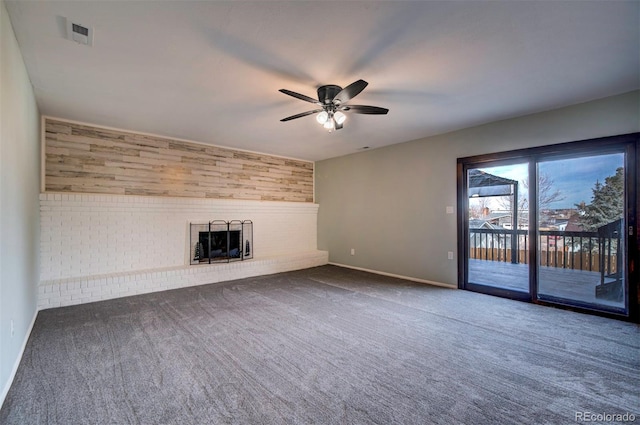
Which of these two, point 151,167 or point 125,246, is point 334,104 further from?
point 125,246

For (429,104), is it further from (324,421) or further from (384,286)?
(324,421)

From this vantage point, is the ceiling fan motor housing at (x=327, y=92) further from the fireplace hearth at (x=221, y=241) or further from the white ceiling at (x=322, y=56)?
the fireplace hearth at (x=221, y=241)

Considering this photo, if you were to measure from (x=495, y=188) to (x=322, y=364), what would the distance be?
3691mm

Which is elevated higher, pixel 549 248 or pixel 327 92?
pixel 327 92

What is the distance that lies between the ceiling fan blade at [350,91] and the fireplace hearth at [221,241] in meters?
3.54

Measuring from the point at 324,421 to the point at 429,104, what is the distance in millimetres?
3353

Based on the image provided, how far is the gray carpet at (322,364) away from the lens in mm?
1755

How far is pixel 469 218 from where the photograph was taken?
4.48 m

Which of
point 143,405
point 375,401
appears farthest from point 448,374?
point 143,405

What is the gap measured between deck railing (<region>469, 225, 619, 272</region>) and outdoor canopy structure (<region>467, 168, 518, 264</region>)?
16 mm

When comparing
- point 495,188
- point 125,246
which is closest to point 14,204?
point 125,246

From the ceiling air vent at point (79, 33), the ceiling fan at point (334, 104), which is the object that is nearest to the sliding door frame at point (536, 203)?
the ceiling fan at point (334, 104)

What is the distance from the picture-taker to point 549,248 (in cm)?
379

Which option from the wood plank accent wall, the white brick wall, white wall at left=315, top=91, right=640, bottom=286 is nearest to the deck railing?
white wall at left=315, top=91, right=640, bottom=286
